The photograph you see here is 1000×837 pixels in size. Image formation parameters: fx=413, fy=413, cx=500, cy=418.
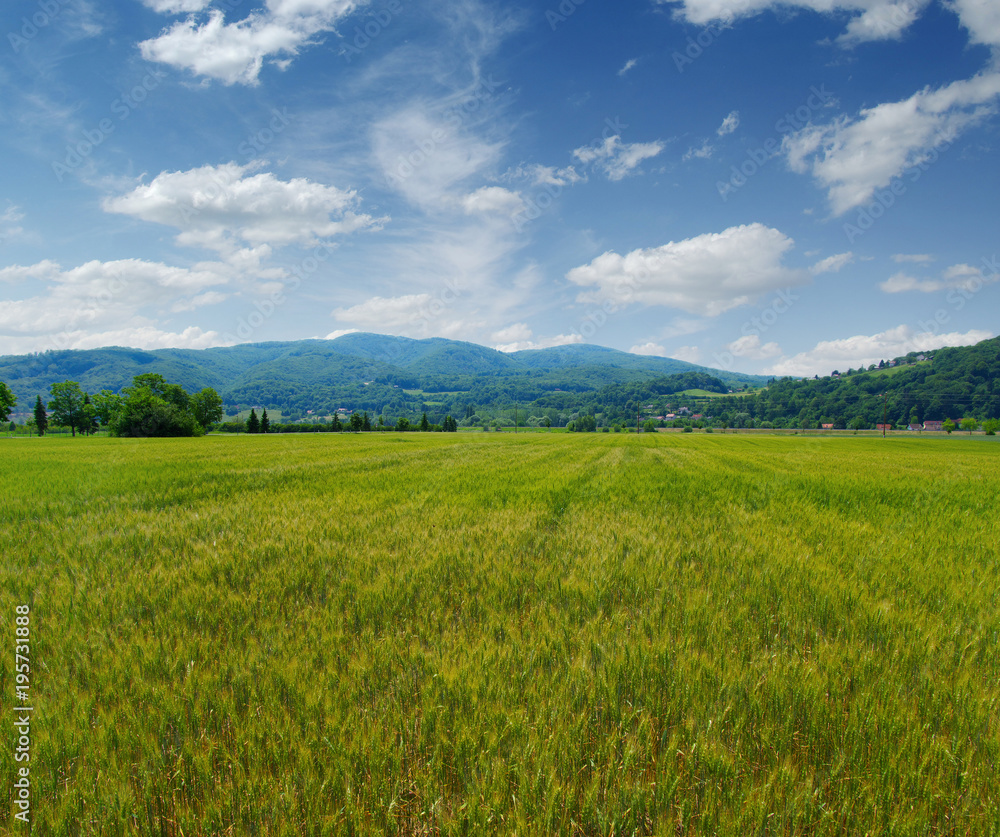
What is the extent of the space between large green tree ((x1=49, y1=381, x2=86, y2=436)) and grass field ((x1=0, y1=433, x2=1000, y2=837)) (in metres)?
127

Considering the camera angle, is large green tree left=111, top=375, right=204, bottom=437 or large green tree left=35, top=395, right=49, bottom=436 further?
large green tree left=35, top=395, right=49, bottom=436

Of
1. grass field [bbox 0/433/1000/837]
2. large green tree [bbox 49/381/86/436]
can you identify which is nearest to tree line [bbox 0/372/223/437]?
large green tree [bbox 49/381/86/436]

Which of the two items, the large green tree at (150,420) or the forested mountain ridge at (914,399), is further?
the forested mountain ridge at (914,399)

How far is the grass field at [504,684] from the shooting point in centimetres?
191

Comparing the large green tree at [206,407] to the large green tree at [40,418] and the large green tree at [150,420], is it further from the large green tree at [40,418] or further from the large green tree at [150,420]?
the large green tree at [40,418]

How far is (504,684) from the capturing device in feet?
9.03

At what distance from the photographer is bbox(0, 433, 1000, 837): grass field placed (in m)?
1.91

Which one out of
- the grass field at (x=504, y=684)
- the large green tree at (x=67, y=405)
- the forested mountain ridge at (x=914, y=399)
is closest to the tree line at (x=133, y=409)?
the large green tree at (x=67, y=405)

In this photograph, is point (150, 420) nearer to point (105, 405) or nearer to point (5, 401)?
point (5, 401)

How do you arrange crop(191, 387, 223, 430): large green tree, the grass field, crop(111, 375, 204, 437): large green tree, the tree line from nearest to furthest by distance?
the grass field → crop(111, 375, 204, 437): large green tree → the tree line → crop(191, 387, 223, 430): large green tree

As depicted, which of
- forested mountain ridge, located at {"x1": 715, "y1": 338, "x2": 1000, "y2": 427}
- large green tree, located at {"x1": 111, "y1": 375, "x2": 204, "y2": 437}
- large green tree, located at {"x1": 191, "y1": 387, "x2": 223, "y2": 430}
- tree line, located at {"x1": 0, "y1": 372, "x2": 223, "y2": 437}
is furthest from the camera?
forested mountain ridge, located at {"x1": 715, "y1": 338, "x2": 1000, "y2": 427}

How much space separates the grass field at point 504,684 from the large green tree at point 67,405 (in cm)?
12706

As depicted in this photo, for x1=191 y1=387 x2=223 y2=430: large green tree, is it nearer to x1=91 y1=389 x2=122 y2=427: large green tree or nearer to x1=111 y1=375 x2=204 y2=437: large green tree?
x1=91 y1=389 x2=122 y2=427: large green tree

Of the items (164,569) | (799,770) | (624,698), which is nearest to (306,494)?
(164,569)
